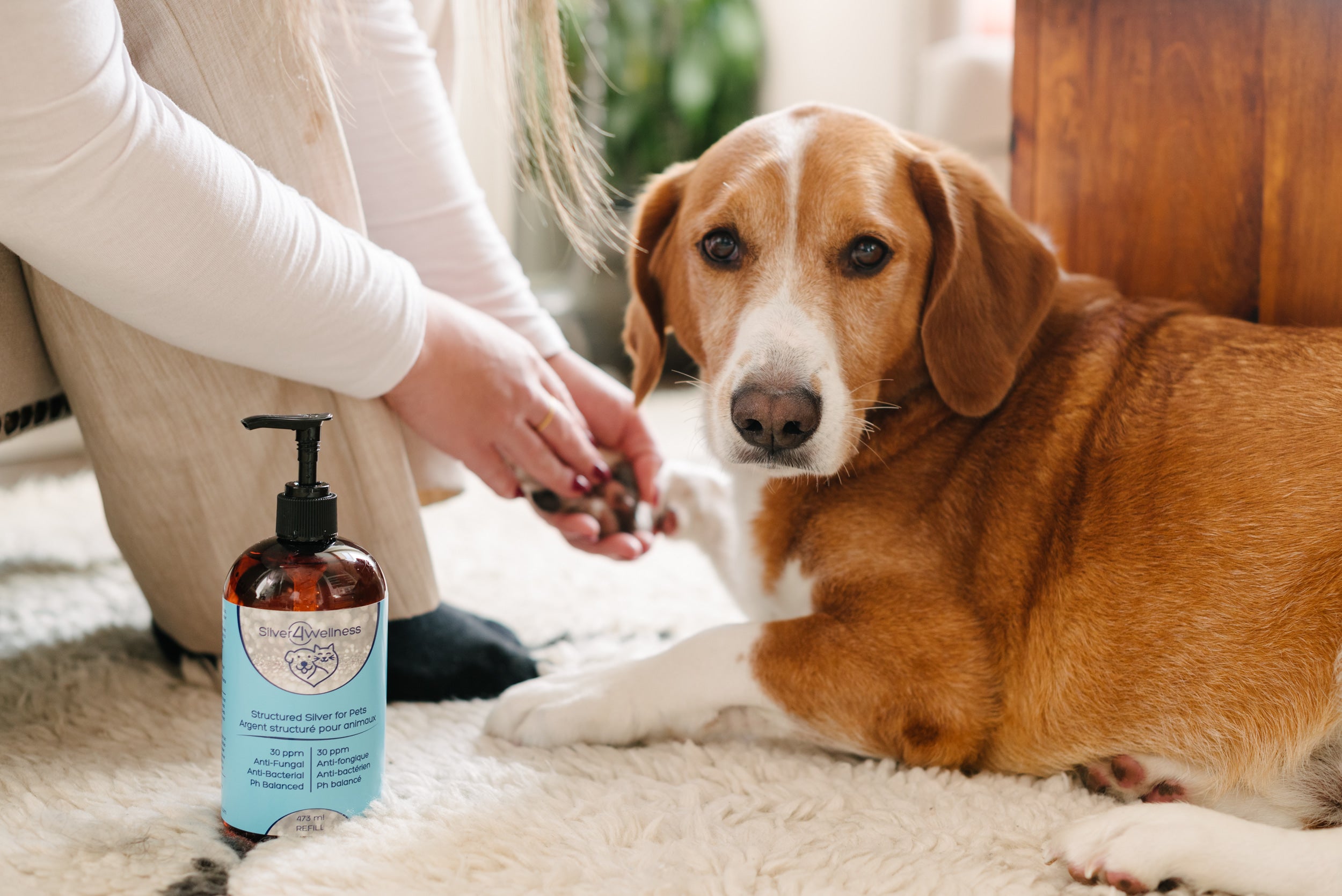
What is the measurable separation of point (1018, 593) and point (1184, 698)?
22 cm

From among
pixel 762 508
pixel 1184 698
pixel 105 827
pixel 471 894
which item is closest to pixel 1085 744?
pixel 1184 698

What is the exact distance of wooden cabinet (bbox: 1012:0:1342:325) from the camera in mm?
1617

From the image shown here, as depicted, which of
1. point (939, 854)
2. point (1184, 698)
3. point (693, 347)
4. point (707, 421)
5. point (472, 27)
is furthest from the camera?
point (472, 27)

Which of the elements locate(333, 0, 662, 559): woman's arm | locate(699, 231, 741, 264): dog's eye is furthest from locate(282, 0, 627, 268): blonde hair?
locate(333, 0, 662, 559): woman's arm

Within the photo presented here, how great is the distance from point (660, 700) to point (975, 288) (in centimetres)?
70

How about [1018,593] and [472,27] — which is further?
[472,27]

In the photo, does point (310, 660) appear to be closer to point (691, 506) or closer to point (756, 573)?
point (756, 573)

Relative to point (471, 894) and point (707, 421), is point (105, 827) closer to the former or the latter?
point (471, 894)

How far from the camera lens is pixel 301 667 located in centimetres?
109

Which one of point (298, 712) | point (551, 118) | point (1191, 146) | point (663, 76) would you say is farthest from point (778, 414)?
point (663, 76)

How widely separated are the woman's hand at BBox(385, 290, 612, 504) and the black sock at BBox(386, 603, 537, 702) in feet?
0.72

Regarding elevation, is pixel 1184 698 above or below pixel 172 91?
below

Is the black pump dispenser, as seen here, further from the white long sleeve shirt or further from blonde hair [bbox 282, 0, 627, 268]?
blonde hair [bbox 282, 0, 627, 268]

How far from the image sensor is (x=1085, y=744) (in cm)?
133
